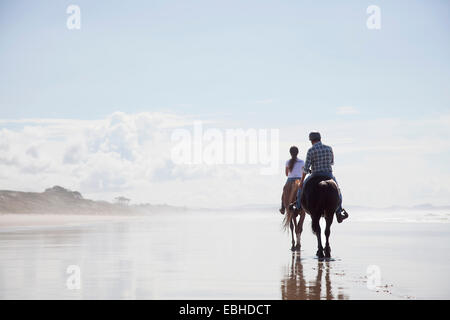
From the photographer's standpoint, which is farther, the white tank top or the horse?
the white tank top

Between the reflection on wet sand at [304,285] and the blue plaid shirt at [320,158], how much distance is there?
251cm

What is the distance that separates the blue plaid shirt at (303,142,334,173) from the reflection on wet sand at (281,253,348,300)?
98.9 inches

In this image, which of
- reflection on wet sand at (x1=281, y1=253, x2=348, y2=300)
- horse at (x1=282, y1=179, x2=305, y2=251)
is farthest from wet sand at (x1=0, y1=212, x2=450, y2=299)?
horse at (x1=282, y1=179, x2=305, y2=251)

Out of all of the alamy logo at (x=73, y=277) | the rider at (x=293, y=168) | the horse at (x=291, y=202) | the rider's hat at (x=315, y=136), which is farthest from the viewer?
the rider at (x=293, y=168)

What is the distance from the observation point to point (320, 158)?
14.0m

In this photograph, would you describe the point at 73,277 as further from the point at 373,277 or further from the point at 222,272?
the point at 373,277

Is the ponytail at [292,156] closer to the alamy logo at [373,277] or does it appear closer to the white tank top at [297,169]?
the white tank top at [297,169]

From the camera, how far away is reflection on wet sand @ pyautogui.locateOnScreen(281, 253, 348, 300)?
8.27 metres

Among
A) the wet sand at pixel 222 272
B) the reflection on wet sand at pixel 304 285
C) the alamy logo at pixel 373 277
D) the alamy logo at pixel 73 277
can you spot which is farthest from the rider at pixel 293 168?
the alamy logo at pixel 73 277

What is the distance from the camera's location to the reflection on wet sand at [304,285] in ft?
27.1

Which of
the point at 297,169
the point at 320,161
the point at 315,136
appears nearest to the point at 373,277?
the point at 320,161

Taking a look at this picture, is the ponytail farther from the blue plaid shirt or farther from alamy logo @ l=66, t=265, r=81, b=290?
alamy logo @ l=66, t=265, r=81, b=290
